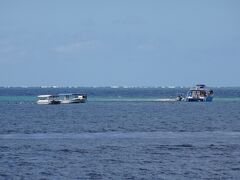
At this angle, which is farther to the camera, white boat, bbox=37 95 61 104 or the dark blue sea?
white boat, bbox=37 95 61 104

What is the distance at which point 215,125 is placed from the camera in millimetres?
96688

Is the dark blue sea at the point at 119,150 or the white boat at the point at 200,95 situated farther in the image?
the white boat at the point at 200,95

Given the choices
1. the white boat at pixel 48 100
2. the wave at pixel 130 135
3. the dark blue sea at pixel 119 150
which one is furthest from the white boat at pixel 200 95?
the wave at pixel 130 135

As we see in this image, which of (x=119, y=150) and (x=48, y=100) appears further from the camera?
(x=48, y=100)

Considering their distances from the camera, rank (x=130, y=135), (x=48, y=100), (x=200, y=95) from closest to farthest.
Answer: (x=130, y=135) < (x=48, y=100) < (x=200, y=95)

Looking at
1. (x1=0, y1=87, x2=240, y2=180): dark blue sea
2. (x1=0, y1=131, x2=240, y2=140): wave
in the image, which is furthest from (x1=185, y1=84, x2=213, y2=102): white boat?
(x1=0, y1=131, x2=240, y2=140): wave

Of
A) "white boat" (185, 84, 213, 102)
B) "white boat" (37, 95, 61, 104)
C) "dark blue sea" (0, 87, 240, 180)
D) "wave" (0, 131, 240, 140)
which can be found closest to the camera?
"dark blue sea" (0, 87, 240, 180)

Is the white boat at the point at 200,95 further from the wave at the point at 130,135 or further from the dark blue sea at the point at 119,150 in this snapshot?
the wave at the point at 130,135

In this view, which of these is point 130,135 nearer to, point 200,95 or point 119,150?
point 119,150

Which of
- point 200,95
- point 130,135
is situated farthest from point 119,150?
point 200,95

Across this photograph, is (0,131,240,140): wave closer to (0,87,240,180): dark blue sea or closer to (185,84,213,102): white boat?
(0,87,240,180): dark blue sea

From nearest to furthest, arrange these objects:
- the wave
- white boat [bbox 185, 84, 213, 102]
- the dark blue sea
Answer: the dark blue sea, the wave, white boat [bbox 185, 84, 213, 102]

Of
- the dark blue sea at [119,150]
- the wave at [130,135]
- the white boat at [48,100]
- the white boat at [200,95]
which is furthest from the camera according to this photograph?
the white boat at [200,95]

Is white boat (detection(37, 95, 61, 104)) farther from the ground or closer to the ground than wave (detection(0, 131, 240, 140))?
farther from the ground
